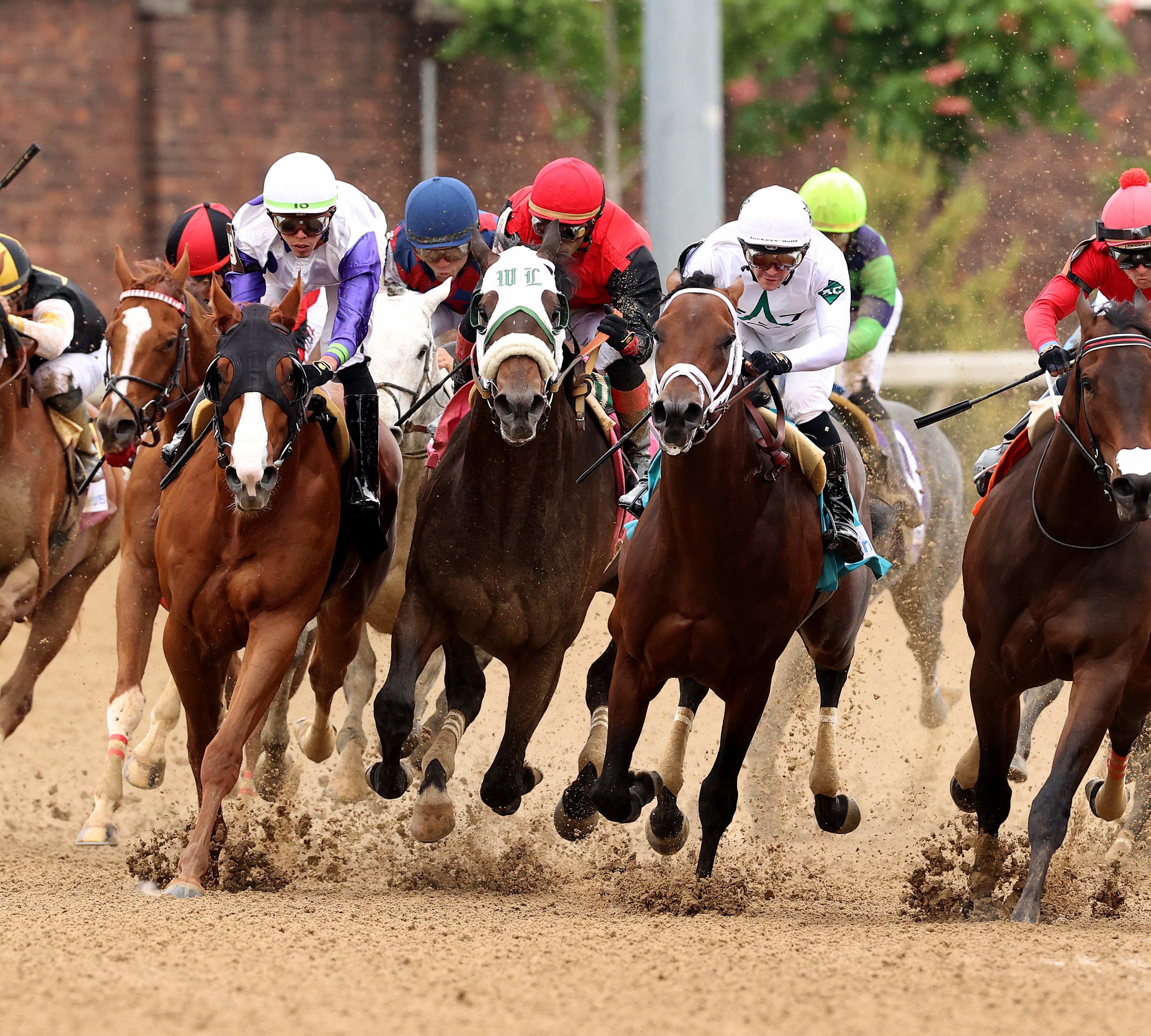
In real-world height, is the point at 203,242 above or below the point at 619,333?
above

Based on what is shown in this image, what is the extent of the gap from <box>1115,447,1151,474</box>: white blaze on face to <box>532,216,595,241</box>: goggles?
7.36ft

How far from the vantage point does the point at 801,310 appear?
6.56 meters

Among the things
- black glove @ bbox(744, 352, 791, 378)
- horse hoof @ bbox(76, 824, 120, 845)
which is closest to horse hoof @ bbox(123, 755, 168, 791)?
horse hoof @ bbox(76, 824, 120, 845)

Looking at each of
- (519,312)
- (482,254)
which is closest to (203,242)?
(482,254)

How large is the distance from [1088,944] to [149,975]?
252 cm

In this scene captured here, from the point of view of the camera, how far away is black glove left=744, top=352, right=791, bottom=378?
5.85 meters

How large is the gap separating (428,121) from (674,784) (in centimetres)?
1053

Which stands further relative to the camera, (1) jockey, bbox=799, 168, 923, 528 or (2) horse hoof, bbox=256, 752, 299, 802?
(1) jockey, bbox=799, 168, 923, 528

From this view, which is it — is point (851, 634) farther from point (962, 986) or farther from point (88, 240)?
point (88, 240)

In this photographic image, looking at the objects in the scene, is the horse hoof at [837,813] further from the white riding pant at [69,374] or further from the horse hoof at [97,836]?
the white riding pant at [69,374]

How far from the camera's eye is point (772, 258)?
6203mm

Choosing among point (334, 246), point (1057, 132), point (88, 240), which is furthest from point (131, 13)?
point (334, 246)

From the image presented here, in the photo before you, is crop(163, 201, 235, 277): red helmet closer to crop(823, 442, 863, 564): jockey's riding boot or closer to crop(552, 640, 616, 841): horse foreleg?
crop(552, 640, 616, 841): horse foreleg

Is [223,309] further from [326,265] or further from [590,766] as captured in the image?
[590,766]
